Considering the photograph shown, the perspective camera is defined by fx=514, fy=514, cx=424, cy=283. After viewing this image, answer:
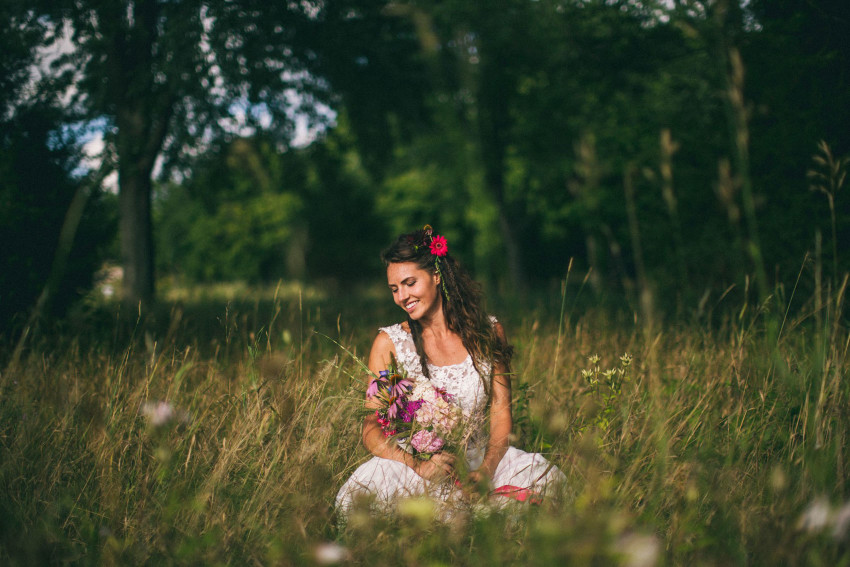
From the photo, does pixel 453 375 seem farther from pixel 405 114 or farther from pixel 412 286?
pixel 405 114

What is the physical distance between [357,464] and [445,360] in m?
0.67

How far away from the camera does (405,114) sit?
27.7 feet

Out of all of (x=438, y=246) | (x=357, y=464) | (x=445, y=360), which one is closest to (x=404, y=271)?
(x=438, y=246)

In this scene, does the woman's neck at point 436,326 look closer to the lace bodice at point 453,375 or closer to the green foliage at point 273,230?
the lace bodice at point 453,375

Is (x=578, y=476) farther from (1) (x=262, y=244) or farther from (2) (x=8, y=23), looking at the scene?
(1) (x=262, y=244)

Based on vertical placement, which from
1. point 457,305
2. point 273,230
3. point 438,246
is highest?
point 273,230

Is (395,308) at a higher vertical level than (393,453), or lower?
lower

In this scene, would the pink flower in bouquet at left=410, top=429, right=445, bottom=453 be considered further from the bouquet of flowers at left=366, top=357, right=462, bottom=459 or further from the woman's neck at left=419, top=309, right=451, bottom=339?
the woman's neck at left=419, top=309, right=451, bottom=339

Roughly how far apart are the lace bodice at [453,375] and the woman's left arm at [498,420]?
6cm

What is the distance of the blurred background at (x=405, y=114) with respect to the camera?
3.96 m

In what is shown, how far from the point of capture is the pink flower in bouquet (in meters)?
2.11

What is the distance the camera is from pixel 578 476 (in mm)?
2043

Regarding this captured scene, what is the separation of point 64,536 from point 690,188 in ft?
21.0

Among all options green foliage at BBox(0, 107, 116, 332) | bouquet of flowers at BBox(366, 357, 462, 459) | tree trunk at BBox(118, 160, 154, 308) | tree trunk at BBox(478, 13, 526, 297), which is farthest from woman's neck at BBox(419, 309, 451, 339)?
tree trunk at BBox(478, 13, 526, 297)
